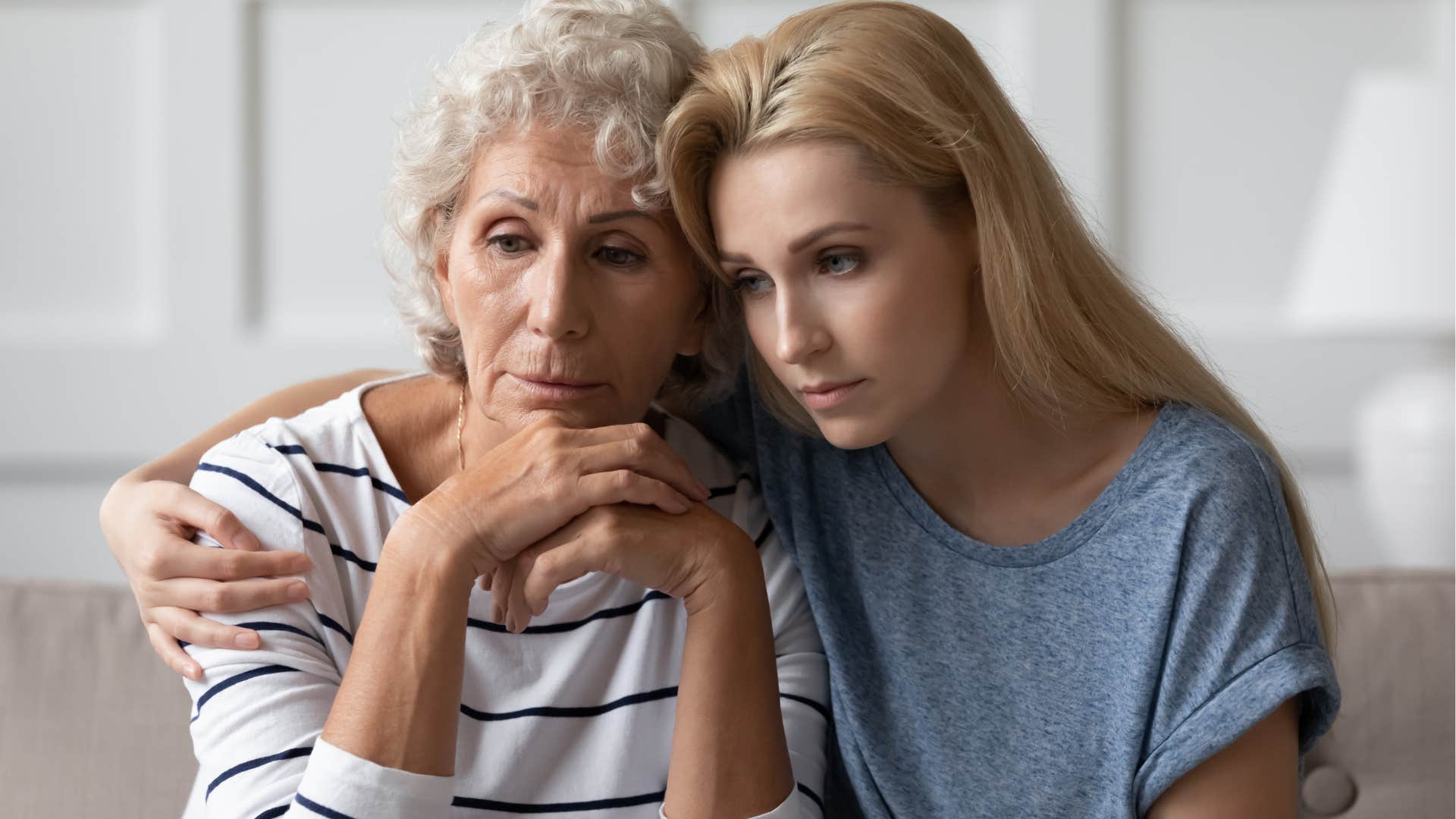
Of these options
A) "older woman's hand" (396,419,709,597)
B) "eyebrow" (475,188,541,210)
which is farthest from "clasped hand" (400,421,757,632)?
"eyebrow" (475,188,541,210)

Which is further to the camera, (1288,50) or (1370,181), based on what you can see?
(1288,50)

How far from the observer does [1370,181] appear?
253 centimetres

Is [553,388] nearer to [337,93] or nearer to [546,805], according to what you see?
[546,805]

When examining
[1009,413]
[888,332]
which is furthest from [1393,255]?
[888,332]

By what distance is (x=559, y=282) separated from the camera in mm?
1277

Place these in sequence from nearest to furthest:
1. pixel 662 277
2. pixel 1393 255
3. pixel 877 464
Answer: pixel 662 277
pixel 877 464
pixel 1393 255

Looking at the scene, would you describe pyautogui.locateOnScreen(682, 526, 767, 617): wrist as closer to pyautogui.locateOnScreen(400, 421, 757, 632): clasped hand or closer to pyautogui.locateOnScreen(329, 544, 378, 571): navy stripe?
pyautogui.locateOnScreen(400, 421, 757, 632): clasped hand

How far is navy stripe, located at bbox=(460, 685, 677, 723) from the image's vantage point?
137 centimetres

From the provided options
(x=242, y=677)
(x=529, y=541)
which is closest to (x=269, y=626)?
(x=242, y=677)

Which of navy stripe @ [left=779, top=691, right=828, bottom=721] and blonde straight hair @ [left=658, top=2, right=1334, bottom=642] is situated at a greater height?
blonde straight hair @ [left=658, top=2, right=1334, bottom=642]

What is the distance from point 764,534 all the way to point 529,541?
375 millimetres

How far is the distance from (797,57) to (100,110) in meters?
2.18

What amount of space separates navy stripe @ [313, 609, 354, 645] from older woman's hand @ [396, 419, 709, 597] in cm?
15

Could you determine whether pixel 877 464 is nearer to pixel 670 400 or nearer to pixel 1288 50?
pixel 670 400
